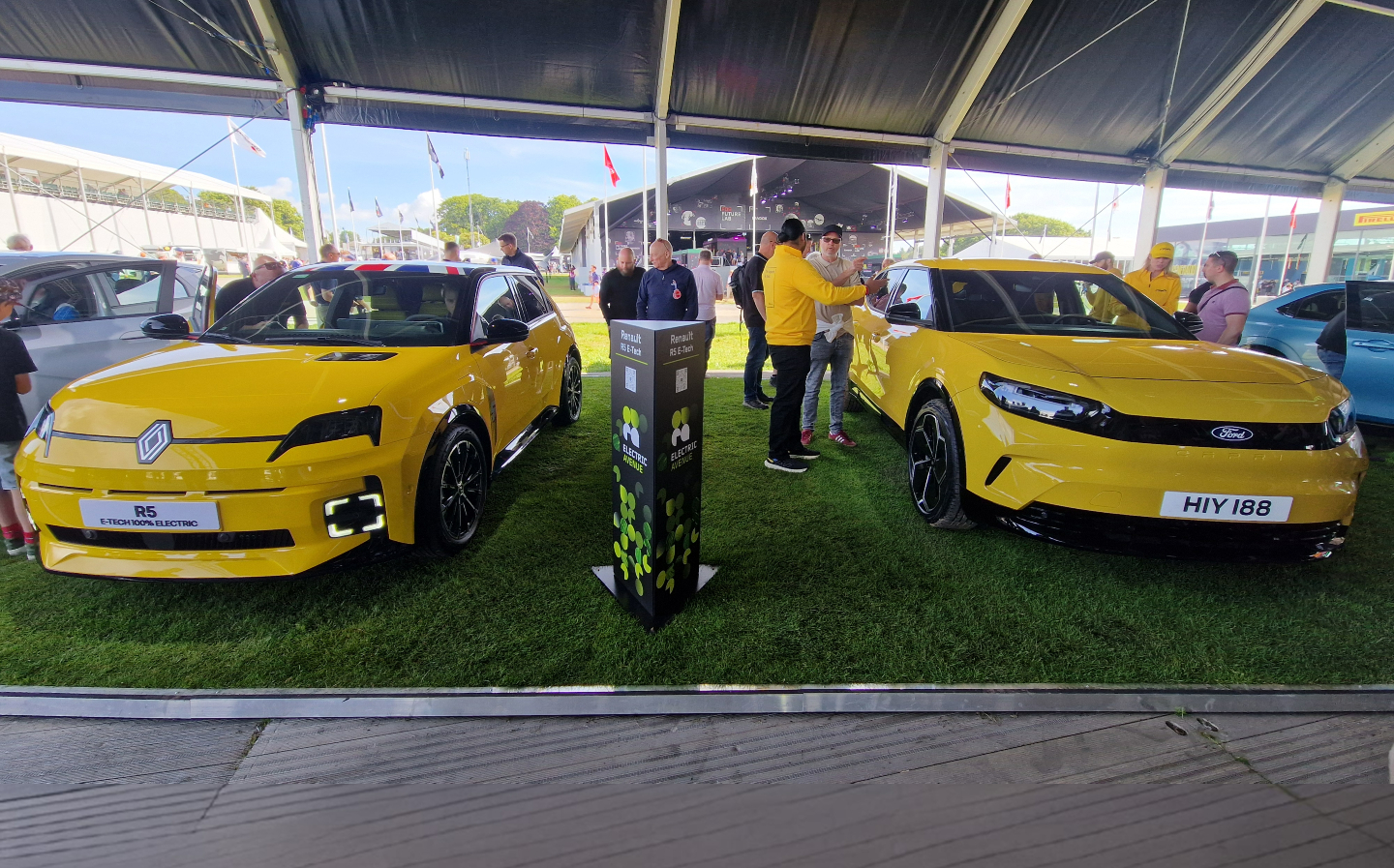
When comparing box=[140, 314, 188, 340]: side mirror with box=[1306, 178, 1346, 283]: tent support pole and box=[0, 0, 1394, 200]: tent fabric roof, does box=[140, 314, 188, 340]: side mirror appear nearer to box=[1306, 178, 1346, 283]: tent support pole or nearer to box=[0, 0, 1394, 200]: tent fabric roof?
box=[0, 0, 1394, 200]: tent fabric roof

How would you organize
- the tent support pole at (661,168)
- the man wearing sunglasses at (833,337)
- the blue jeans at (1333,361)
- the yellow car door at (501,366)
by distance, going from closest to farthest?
the yellow car door at (501,366), the man wearing sunglasses at (833,337), the blue jeans at (1333,361), the tent support pole at (661,168)

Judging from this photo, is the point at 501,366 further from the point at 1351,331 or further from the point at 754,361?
the point at 1351,331

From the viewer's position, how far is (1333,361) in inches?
197

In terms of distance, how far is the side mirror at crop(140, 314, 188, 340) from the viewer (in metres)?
3.22

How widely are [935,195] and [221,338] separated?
9693 millimetres

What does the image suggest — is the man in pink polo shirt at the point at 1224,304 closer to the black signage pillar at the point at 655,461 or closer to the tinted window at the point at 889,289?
the tinted window at the point at 889,289

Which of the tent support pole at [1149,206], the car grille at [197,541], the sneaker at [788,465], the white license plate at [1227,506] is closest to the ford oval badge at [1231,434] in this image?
the white license plate at [1227,506]

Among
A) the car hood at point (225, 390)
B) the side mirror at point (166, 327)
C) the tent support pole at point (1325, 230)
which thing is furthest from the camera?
the tent support pole at point (1325, 230)

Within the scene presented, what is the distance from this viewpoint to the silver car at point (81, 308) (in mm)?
3914

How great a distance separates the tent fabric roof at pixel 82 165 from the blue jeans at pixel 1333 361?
60.6ft

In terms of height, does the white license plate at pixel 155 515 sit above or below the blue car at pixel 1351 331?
below

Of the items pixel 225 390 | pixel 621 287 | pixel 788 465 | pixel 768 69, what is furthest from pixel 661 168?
pixel 225 390

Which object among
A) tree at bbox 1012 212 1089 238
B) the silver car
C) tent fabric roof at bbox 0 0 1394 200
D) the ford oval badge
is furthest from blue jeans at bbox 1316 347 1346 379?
tree at bbox 1012 212 1089 238

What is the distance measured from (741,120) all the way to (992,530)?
7.47 metres
